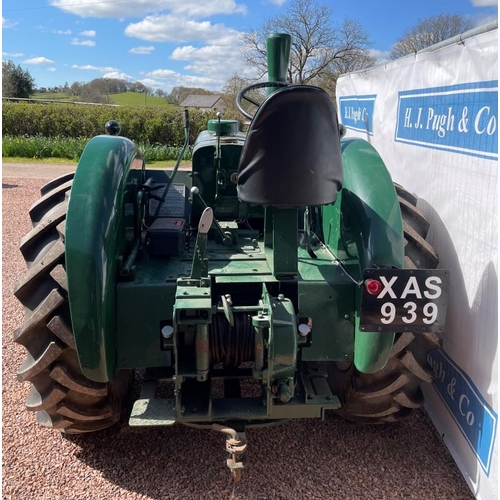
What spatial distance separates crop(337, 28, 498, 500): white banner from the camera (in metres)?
2.67

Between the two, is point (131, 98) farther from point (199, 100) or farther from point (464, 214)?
point (464, 214)

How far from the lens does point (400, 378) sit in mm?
2834

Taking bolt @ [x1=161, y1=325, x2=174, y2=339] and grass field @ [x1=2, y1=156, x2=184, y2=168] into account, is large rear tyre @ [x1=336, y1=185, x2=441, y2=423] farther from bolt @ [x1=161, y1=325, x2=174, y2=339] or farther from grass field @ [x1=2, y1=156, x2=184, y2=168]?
grass field @ [x1=2, y1=156, x2=184, y2=168]

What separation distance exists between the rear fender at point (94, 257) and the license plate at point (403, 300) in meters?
1.14

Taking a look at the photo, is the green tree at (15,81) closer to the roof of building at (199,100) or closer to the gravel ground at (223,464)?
the roof of building at (199,100)

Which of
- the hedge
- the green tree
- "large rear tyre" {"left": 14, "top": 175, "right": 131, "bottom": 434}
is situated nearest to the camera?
"large rear tyre" {"left": 14, "top": 175, "right": 131, "bottom": 434}

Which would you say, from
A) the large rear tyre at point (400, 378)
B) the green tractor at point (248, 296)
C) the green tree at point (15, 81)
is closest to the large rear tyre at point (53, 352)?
the green tractor at point (248, 296)

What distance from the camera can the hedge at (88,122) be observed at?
21.2m

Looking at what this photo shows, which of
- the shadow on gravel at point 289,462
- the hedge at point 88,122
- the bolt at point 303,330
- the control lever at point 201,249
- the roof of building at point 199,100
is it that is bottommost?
the shadow on gravel at point 289,462

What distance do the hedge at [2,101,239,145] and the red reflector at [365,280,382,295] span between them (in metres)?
19.6

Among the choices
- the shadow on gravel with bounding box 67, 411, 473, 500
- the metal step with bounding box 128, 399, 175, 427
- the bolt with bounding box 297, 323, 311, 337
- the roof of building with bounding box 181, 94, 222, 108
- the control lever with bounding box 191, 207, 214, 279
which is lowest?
the shadow on gravel with bounding box 67, 411, 473, 500

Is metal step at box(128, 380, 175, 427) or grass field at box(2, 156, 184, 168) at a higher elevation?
grass field at box(2, 156, 184, 168)

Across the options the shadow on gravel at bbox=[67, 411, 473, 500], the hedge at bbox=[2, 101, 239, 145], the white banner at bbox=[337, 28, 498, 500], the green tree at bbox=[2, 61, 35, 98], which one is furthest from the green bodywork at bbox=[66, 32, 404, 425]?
the green tree at bbox=[2, 61, 35, 98]

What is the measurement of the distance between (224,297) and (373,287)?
0.66 m
